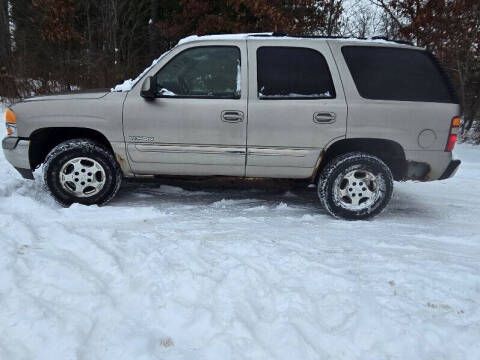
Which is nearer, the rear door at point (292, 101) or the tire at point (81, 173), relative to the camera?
the rear door at point (292, 101)

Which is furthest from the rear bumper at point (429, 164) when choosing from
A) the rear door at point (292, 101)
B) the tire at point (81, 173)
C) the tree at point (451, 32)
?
the tree at point (451, 32)

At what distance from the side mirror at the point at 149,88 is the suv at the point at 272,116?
11 mm

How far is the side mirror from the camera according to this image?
12.6ft

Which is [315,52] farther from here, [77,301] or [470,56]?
[470,56]

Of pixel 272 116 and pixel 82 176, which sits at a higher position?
pixel 272 116

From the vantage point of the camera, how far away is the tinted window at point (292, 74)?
393cm

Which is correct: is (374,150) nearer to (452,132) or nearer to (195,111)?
(452,132)

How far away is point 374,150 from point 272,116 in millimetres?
1184

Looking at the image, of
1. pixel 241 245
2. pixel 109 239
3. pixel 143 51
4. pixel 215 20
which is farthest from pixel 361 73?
pixel 143 51

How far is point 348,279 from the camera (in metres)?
2.81

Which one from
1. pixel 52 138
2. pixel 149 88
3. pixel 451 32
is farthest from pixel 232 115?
pixel 451 32

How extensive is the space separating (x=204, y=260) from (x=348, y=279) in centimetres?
108

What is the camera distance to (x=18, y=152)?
4.09 metres

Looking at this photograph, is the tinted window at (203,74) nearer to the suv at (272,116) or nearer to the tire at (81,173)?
the suv at (272,116)
